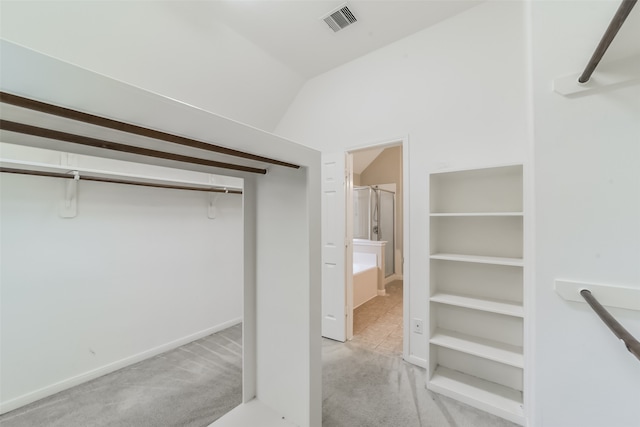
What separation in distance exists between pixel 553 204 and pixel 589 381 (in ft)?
2.18

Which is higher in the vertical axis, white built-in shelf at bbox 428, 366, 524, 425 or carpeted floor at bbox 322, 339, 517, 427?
white built-in shelf at bbox 428, 366, 524, 425

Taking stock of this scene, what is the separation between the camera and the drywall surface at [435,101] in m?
1.85

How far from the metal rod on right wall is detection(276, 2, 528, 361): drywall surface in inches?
44.9

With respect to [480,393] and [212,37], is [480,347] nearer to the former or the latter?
[480,393]

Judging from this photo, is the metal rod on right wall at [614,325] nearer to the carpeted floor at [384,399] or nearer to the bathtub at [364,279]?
the carpeted floor at [384,399]

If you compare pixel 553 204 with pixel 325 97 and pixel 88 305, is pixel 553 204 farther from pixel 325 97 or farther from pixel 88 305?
pixel 88 305

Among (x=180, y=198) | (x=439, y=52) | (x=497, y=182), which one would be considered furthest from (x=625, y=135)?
(x=180, y=198)

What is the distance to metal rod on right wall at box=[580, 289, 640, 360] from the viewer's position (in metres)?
0.62

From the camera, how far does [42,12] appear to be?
1426mm

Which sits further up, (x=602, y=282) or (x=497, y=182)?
(x=497, y=182)

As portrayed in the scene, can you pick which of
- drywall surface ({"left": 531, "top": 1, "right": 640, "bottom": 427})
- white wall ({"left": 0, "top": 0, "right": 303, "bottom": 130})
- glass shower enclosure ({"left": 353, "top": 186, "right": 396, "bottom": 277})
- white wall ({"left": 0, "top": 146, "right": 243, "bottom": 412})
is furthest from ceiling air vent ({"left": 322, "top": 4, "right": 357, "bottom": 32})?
glass shower enclosure ({"left": 353, "top": 186, "right": 396, "bottom": 277})

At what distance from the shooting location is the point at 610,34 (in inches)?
26.9

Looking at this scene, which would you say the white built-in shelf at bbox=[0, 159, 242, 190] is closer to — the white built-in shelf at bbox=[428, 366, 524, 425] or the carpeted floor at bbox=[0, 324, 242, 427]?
the carpeted floor at bbox=[0, 324, 242, 427]

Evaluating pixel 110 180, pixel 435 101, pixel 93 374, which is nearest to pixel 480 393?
pixel 435 101
